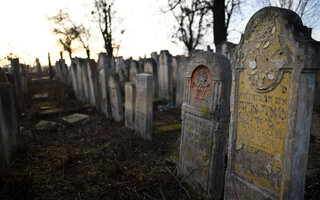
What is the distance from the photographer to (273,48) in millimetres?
1844

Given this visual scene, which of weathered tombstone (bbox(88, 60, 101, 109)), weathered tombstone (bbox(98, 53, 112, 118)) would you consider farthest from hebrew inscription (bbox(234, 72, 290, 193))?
weathered tombstone (bbox(88, 60, 101, 109))

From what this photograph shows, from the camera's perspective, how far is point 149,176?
3314 millimetres

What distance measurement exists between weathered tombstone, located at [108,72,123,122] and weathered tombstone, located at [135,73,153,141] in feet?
4.44

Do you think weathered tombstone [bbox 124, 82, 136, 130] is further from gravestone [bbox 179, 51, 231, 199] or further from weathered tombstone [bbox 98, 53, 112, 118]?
gravestone [bbox 179, 51, 231, 199]

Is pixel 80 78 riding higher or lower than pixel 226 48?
lower

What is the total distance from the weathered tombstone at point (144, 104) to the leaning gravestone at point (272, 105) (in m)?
2.80

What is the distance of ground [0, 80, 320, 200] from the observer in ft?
9.51

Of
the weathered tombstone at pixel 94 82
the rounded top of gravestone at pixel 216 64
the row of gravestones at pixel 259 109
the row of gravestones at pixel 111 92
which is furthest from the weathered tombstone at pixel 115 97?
the rounded top of gravestone at pixel 216 64

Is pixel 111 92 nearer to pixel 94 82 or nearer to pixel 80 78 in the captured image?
pixel 94 82

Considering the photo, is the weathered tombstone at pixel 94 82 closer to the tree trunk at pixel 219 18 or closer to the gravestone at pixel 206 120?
the tree trunk at pixel 219 18

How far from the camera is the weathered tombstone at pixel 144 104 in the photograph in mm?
4871

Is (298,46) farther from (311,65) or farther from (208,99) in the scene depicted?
(208,99)

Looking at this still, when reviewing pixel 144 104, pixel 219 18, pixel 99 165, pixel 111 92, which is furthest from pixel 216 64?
pixel 219 18

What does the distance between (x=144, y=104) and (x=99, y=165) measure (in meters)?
1.82
